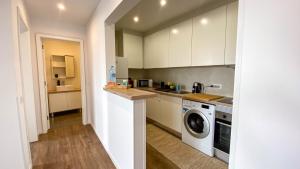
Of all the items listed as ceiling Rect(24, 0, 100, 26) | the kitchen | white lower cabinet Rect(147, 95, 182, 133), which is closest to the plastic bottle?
the kitchen

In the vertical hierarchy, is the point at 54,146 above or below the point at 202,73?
below

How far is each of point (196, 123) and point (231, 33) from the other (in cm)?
153

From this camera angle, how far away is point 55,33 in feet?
9.91

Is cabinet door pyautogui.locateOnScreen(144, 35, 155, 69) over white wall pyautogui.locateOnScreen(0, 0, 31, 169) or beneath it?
over

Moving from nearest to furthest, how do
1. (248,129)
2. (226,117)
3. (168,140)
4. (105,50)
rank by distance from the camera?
(248,129), (226,117), (105,50), (168,140)

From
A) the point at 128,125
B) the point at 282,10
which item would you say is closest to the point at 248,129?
the point at 282,10

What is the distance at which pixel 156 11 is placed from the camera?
2.57 metres

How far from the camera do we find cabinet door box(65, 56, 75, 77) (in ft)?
14.9

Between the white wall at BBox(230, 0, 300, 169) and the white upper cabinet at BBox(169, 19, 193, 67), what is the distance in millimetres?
2176

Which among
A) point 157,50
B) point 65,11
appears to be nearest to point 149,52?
point 157,50

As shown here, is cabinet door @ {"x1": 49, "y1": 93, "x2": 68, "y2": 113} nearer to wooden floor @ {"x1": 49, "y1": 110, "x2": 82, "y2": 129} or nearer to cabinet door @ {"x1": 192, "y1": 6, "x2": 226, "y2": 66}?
wooden floor @ {"x1": 49, "y1": 110, "x2": 82, "y2": 129}

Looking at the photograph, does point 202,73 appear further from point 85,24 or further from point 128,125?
point 85,24

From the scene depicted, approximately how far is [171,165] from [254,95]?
5.91 feet

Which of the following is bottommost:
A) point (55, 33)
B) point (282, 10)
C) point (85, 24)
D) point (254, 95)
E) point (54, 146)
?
point (54, 146)
